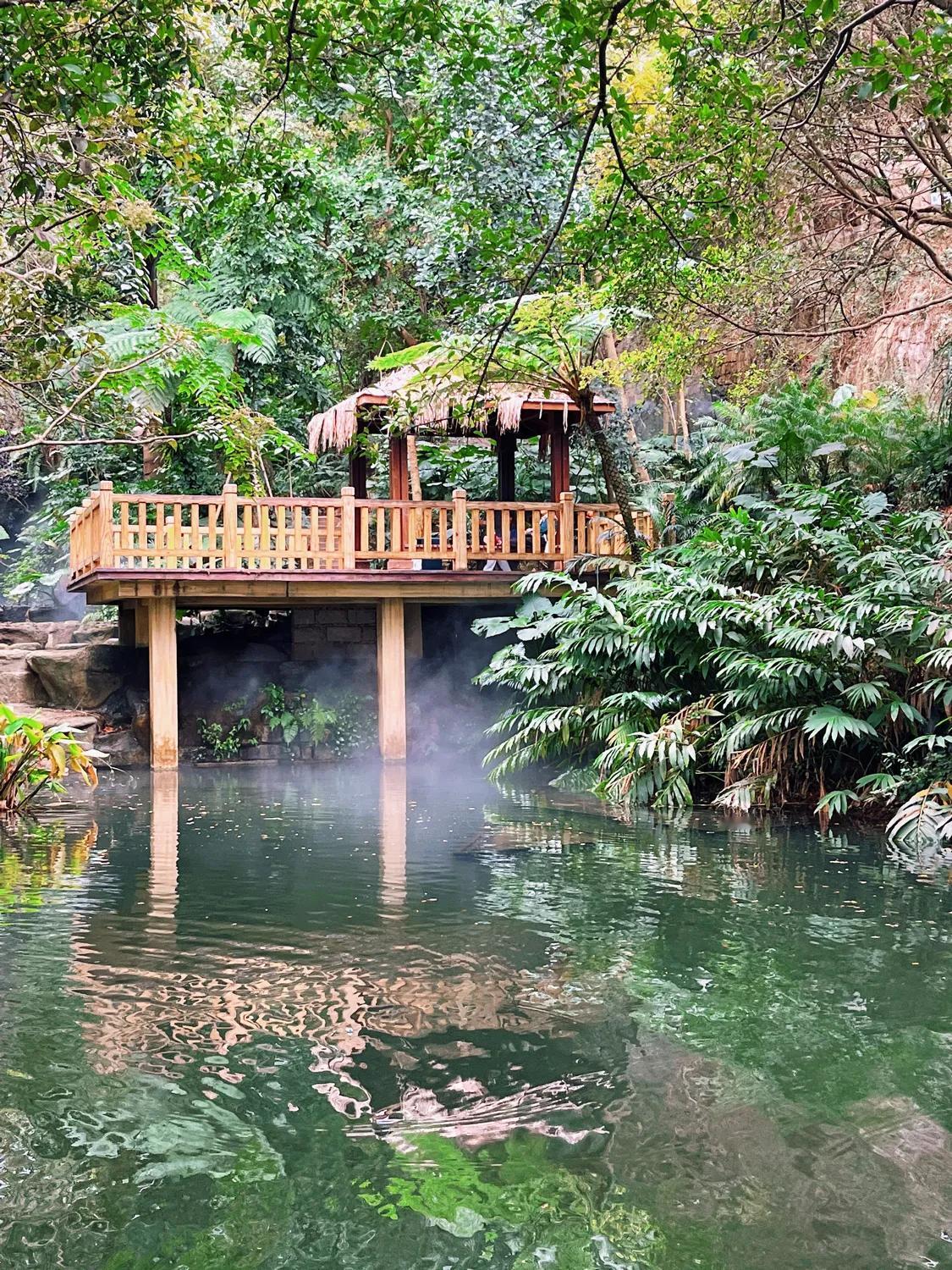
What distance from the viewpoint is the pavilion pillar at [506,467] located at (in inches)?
A: 575

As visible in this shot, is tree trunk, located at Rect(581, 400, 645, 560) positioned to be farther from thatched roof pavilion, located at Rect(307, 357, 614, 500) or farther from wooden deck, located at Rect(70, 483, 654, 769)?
wooden deck, located at Rect(70, 483, 654, 769)

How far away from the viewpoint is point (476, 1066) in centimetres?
352

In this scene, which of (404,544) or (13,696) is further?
(13,696)

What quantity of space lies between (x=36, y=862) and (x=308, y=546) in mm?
6254

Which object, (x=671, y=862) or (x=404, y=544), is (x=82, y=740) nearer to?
(x=404, y=544)

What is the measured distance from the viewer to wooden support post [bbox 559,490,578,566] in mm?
13352

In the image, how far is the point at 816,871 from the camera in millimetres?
6621

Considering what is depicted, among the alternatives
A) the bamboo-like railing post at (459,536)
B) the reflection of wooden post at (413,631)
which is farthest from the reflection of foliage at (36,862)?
the reflection of wooden post at (413,631)

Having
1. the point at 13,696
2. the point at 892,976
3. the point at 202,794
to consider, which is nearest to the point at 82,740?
the point at 13,696

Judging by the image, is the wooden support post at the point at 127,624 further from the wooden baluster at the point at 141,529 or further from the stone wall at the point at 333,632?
the wooden baluster at the point at 141,529

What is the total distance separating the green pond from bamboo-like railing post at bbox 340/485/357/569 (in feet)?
20.6

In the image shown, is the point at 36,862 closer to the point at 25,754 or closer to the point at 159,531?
the point at 25,754

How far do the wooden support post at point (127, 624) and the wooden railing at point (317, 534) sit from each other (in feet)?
4.95

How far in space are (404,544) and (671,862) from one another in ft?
22.9
